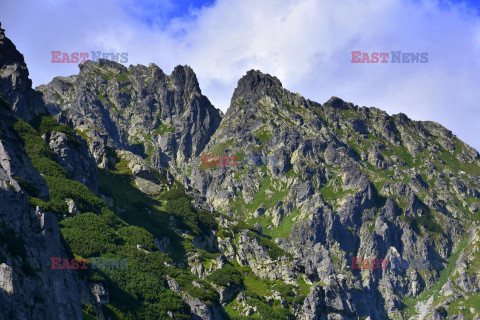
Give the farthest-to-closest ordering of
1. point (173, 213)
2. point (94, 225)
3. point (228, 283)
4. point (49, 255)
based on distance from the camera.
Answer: point (173, 213) < point (228, 283) < point (94, 225) < point (49, 255)

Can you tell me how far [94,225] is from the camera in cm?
9962

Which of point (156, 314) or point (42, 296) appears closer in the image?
point (42, 296)

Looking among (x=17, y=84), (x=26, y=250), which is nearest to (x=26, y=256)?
(x=26, y=250)

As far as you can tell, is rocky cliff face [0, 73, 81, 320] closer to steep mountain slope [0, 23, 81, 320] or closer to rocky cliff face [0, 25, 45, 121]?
steep mountain slope [0, 23, 81, 320]

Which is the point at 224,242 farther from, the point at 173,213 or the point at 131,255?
the point at 131,255

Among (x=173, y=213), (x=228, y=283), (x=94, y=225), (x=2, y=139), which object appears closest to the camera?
(x=2, y=139)

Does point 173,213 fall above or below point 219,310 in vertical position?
above

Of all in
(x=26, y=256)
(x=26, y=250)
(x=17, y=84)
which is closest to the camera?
(x=26, y=256)

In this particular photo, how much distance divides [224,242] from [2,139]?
10415 centimetres

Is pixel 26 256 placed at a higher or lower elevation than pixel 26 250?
lower

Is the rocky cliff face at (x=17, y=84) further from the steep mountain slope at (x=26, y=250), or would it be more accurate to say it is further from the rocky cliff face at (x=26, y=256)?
the rocky cliff face at (x=26, y=256)

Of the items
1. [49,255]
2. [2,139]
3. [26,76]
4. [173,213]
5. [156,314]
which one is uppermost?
[26,76]

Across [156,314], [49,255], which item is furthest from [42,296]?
[156,314]

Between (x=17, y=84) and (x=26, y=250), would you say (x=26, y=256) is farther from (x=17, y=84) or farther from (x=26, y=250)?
(x=17, y=84)
